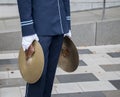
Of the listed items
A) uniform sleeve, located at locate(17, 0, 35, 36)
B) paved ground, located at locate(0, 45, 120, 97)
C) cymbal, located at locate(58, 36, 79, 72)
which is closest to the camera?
uniform sleeve, located at locate(17, 0, 35, 36)

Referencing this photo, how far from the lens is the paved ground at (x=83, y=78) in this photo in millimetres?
5098

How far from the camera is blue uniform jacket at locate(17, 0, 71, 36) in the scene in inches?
124

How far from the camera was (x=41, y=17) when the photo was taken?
325 cm

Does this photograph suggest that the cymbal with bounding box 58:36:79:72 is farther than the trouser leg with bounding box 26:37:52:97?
Yes

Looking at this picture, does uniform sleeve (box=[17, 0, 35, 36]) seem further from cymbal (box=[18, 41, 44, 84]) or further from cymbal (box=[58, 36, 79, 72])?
cymbal (box=[58, 36, 79, 72])

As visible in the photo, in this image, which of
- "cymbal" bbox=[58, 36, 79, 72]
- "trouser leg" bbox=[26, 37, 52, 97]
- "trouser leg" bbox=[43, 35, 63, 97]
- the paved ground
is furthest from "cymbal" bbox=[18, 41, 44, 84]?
the paved ground

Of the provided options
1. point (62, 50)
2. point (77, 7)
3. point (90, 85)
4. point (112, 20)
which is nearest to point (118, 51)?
point (112, 20)

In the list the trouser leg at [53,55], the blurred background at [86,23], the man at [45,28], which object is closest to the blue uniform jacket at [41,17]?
the man at [45,28]

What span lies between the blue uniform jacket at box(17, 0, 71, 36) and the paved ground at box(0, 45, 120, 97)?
6.14 ft

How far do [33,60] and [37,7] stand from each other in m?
0.46

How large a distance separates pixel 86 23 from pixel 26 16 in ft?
15.6

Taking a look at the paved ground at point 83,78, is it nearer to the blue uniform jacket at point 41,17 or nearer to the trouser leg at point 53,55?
the trouser leg at point 53,55

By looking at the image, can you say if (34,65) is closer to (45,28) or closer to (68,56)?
(45,28)

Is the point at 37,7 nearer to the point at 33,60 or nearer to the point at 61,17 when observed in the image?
the point at 61,17
